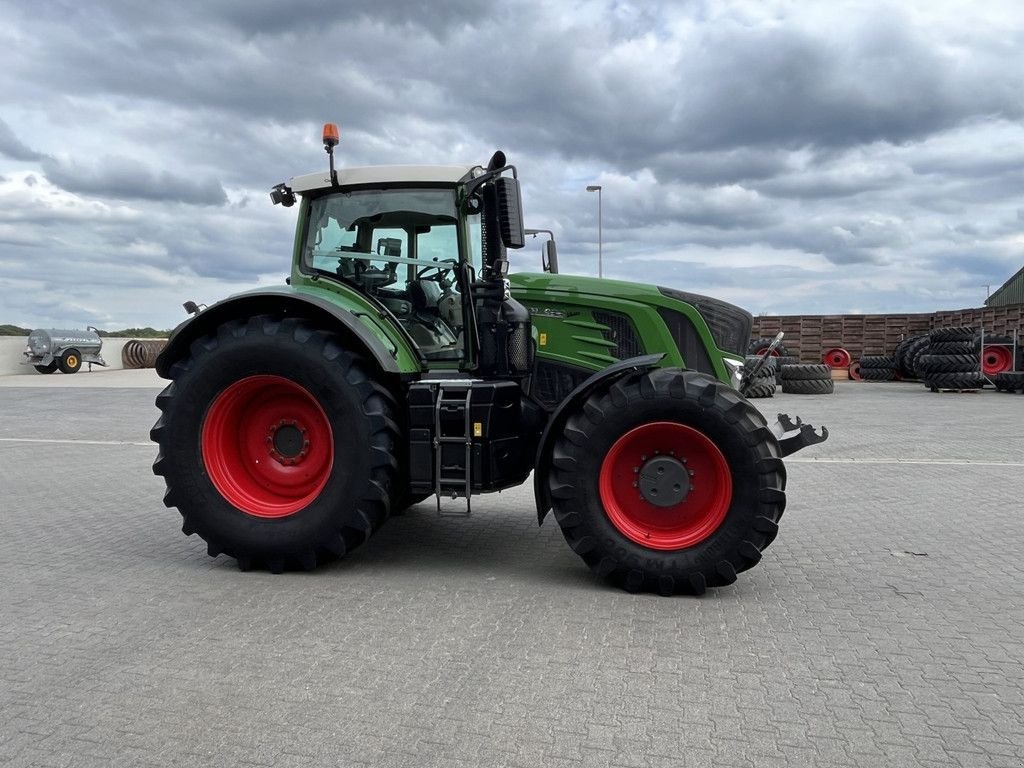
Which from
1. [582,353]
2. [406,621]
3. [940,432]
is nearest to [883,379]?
[940,432]

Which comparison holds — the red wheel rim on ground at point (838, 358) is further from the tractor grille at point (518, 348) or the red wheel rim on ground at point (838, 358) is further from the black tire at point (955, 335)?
the tractor grille at point (518, 348)

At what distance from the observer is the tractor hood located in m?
5.40

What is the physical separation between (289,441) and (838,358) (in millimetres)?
27492

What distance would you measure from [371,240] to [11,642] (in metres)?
3.18

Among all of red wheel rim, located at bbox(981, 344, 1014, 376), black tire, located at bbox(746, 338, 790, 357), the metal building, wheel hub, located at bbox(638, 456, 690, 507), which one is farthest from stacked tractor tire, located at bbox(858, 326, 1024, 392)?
wheel hub, located at bbox(638, 456, 690, 507)

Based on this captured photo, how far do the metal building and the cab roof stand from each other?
40.3 m

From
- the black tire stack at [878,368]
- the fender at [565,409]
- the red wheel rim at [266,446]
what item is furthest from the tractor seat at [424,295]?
the black tire stack at [878,368]

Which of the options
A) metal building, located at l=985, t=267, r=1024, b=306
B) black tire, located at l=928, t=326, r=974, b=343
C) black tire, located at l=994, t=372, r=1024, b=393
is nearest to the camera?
black tire, located at l=994, t=372, r=1024, b=393

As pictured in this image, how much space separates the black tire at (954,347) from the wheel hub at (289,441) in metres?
20.8

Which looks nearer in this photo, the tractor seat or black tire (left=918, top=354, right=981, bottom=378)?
the tractor seat

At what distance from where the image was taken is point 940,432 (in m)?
12.9

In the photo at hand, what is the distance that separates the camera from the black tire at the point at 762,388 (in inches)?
755

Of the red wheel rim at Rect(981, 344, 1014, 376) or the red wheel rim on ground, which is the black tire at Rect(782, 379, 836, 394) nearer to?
the red wheel rim at Rect(981, 344, 1014, 376)

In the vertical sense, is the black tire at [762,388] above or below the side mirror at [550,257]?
below
